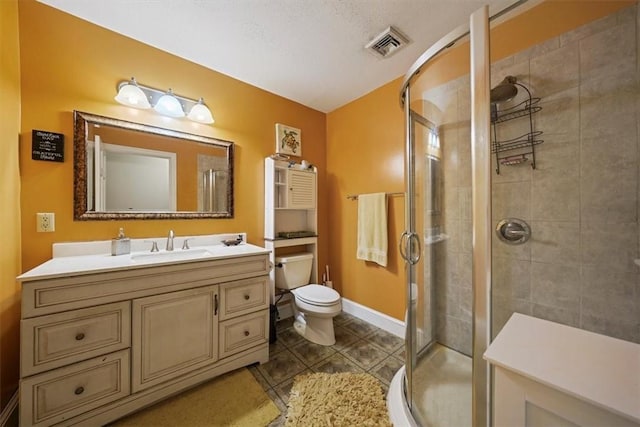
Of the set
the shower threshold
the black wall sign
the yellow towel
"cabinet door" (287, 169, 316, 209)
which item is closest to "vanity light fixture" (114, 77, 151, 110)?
the black wall sign

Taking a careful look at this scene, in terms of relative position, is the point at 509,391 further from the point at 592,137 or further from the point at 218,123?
the point at 218,123

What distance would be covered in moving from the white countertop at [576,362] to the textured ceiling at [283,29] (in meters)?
1.58

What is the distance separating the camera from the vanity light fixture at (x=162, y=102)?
5.14ft

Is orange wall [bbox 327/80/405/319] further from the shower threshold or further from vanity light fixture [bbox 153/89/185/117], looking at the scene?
vanity light fixture [bbox 153/89/185/117]

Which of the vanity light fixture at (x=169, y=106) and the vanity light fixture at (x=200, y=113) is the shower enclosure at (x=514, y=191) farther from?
the vanity light fixture at (x=169, y=106)

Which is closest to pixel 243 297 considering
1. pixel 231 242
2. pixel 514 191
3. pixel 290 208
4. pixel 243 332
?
pixel 243 332

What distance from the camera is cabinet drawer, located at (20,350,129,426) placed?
3.32 ft

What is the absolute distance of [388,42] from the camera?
1657 mm

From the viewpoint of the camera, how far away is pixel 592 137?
3.88 ft

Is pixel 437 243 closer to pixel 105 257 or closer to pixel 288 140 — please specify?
pixel 288 140

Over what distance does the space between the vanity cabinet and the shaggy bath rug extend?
0.47 meters

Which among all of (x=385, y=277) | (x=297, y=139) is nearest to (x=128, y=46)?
(x=297, y=139)

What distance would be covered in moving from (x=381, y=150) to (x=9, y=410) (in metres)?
2.96

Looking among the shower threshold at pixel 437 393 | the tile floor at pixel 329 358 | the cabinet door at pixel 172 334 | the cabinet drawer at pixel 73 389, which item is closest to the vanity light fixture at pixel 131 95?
the cabinet door at pixel 172 334
